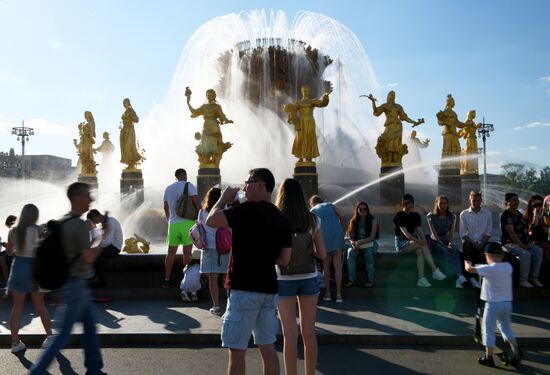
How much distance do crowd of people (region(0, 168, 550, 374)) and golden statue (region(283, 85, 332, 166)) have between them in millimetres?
9402

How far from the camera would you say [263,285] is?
11.6ft

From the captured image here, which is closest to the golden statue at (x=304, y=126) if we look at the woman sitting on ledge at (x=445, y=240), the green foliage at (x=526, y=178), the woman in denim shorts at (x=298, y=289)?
the woman sitting on ledge at (x=445, y=240)

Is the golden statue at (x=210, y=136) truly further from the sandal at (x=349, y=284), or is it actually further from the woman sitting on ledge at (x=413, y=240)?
the sandal at (x=349, y=284)

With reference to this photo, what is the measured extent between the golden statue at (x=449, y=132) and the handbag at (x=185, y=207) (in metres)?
15.4

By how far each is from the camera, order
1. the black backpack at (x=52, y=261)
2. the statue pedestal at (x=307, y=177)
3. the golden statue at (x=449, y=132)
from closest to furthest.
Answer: the black backpack at (x=52, y=261)
the statue pedestal at (x=307, y=177)
the golden statue at (x=449, y=132)

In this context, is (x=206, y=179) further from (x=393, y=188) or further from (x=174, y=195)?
(x=174, y=195)

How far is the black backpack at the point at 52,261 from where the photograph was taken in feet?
13.0

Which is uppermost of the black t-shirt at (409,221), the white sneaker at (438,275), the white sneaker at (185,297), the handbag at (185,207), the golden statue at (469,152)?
the golden statue at (469,152)

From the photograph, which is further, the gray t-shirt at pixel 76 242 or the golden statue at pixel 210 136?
the golden statue at pixel 210 136

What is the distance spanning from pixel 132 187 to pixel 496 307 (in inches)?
704

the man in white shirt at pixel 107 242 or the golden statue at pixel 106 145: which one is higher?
the golden statue at pixel 106 145

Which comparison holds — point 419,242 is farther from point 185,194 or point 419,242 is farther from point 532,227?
point 185,194

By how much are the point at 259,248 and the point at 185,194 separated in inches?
166

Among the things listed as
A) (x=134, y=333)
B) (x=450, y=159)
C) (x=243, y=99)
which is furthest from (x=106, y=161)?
(x=134, y=333)
